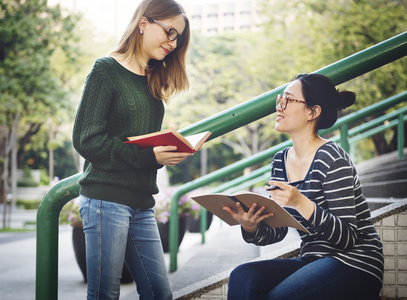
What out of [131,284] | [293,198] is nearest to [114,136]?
[293,198]

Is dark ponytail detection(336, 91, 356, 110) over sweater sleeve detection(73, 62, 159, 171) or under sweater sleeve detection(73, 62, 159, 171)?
over

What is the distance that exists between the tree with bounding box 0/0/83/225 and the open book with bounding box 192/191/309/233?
1507 cm

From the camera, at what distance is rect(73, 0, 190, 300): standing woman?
1774 mm

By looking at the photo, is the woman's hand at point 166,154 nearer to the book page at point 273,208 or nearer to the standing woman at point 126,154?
the standing woman at point 126,154

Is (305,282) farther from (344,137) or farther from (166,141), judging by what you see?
(344,137)

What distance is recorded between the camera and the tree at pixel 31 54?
51.0 ft

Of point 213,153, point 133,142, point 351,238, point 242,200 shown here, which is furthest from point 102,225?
point 213,153

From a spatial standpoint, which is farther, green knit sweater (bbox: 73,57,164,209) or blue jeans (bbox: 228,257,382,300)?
green knit sweater (bbox: 73,57,164,209)

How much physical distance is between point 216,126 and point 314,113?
47 cm

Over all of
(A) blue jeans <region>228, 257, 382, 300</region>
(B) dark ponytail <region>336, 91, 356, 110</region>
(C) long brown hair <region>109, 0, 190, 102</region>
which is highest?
(C) long brown hair <region>109, 0, 190, 102</region>

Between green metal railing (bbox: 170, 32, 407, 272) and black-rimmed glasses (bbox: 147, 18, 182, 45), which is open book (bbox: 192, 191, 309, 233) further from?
black-rimmed glasses (bbox: 147, 18, 182, 45)

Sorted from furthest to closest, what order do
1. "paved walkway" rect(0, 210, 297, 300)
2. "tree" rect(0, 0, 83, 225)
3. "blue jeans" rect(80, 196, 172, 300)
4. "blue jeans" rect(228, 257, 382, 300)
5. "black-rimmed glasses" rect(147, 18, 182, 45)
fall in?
"tree" rect(0, 0, 83, 225), "paved walkway" rect(0, 210, 297, 300), "black-rimmed glasses" rect(147, 18, 182, 45), "blue jeans" rect(80, 196, 172, 300), "blue jeans" rect(228, 257, 382, 300)

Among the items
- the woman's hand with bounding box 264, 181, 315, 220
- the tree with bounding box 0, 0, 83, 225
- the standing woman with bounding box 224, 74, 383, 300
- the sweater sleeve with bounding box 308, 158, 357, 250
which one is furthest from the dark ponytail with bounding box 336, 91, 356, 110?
the tree with bounding box 0, 0, 83, 225

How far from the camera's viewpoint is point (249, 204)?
1851 mm
